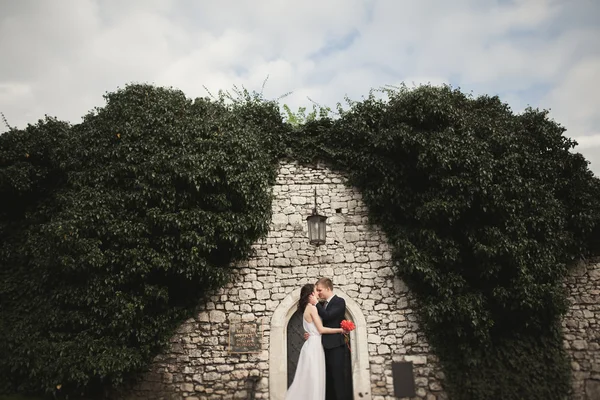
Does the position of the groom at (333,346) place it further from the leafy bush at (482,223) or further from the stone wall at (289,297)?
the leafy bush at (482,223)

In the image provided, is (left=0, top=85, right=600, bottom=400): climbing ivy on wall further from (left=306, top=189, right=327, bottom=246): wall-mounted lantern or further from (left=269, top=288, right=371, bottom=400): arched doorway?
(left=269, top=288, right=371, bottom=400): arched doorway

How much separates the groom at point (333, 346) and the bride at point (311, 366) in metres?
0.12

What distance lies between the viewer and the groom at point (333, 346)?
5570 mm

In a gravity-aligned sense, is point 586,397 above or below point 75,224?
below

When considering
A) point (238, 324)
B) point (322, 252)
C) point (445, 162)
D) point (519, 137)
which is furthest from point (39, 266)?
point (519, 137)

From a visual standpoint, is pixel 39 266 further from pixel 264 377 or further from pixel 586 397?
pixel 586 397

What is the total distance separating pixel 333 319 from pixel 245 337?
258 centimetres

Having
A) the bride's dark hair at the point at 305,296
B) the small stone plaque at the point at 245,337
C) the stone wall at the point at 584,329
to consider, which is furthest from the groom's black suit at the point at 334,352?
the stone wall at the point at 584,329

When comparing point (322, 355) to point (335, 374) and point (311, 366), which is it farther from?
point (335, 374)

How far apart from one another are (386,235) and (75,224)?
18.7 ft

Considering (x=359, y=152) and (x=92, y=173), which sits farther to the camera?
(x=359, y=152)

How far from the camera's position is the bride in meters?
5.45

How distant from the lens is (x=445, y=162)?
7586 mm

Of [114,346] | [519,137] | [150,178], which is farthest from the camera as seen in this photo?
[519,137]
